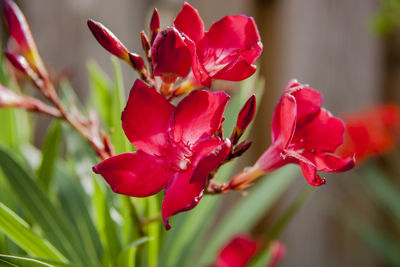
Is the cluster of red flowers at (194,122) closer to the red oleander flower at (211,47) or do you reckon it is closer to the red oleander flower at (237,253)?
the red oleander flower at (211,47)

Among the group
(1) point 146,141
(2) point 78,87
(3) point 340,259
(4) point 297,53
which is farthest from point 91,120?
(3) point 340,259

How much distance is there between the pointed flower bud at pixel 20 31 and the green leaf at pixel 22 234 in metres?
0.20

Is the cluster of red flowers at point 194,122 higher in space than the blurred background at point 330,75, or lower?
higher

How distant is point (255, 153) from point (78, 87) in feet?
2.98

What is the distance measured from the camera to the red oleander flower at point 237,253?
Answer: 0.70m

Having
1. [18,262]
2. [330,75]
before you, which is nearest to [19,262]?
[18,262]

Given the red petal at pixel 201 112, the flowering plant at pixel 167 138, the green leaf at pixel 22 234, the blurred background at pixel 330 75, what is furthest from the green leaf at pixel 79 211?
the blurred background at pixel 330 75

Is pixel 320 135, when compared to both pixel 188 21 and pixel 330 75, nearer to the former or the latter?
pixel 188 21

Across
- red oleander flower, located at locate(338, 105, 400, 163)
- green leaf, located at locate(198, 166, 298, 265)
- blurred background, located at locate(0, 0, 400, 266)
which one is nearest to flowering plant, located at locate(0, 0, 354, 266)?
green leaf, located at locate(198, 166, 298, 265)

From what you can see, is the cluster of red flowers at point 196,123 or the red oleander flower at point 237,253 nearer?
the cluster of red flowers at point 196,123

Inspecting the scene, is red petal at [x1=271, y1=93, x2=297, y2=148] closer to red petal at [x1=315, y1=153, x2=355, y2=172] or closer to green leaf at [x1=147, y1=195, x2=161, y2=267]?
red petal at [x1=315, y1=153, x2=355, y2=172]

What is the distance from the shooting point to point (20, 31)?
0.51 metres

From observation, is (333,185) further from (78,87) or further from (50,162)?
(50,162)

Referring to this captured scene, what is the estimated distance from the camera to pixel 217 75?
36 centimetres
